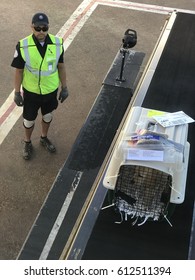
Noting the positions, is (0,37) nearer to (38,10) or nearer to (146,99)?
(38,10)

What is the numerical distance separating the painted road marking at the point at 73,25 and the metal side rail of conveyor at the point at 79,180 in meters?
1.48

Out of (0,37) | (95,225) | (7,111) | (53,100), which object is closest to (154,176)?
(95,225)

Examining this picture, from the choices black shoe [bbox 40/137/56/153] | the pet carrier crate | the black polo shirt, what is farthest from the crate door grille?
black shoe [bbox 40/137/56/153]

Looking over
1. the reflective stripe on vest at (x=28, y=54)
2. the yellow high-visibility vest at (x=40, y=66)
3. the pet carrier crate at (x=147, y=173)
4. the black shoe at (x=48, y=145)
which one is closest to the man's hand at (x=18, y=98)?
the yellow high-visibility vest at (x=40, y=66)

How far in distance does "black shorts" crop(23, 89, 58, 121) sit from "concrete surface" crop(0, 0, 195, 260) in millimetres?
809

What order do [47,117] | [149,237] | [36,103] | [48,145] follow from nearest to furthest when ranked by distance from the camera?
[149,237]
[36,103]
[47,117]
[48,145]

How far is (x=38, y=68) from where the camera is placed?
5.11 metres

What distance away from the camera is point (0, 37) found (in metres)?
8.95

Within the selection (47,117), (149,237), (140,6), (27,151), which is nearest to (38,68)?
(47,117)

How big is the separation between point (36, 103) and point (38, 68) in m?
0.61

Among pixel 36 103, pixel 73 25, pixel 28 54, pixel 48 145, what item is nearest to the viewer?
pixel 28 54

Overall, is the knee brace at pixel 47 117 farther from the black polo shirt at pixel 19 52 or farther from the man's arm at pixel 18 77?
the black polo shirt at pixel 19 52

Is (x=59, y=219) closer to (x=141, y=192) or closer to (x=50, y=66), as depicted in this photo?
(x=141, y=192)

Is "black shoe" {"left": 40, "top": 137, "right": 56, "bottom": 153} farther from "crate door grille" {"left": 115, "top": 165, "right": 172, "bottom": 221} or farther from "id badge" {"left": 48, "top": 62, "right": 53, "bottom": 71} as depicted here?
"crate door grille" {"left": 115, "top": 165, "right": 172, "bottom": 221}
